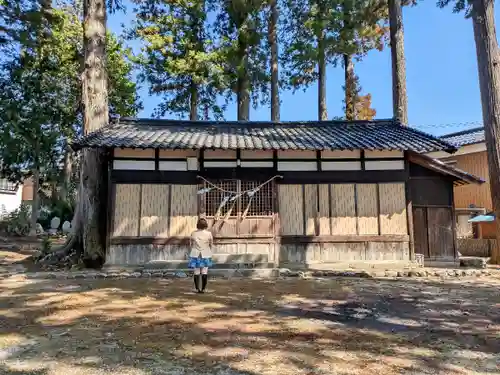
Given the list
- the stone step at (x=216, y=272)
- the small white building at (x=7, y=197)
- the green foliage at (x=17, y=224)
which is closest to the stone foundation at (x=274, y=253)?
the stone step at (x=216, y=272)

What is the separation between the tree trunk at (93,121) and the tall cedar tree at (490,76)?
10.8 m

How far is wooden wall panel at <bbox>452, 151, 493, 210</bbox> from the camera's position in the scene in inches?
722

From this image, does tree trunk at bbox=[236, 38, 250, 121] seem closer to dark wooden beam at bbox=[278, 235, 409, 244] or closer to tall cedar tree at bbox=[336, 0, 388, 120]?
tall cedar tree at bbox=[336, 0, 388, 120]

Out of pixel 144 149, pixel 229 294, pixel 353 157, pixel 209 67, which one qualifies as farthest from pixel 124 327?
pixel 209 67

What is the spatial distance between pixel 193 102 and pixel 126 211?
41.3 ft

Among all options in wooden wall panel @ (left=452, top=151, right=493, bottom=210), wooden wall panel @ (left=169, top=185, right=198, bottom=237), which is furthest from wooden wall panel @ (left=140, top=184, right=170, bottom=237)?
wooden wall panel @ (left=452, top=151, right=493, bottom=210)

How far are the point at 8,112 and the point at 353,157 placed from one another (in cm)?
1843

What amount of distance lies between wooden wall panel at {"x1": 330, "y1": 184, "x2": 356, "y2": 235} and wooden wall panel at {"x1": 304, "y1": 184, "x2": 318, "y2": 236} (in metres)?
0.54

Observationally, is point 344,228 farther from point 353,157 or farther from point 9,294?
point 9,294

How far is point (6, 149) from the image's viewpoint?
71.4 feet

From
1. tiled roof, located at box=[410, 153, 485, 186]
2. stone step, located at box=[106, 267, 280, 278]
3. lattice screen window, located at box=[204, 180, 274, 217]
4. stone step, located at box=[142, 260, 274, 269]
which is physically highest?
tiled roof, located at box=[410, 153, 485, 186]

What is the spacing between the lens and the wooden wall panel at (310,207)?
39.6 ft

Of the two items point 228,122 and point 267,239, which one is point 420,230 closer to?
point 267,239

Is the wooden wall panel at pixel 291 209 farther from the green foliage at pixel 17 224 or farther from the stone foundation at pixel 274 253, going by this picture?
the green foliage at pixel 17 224
